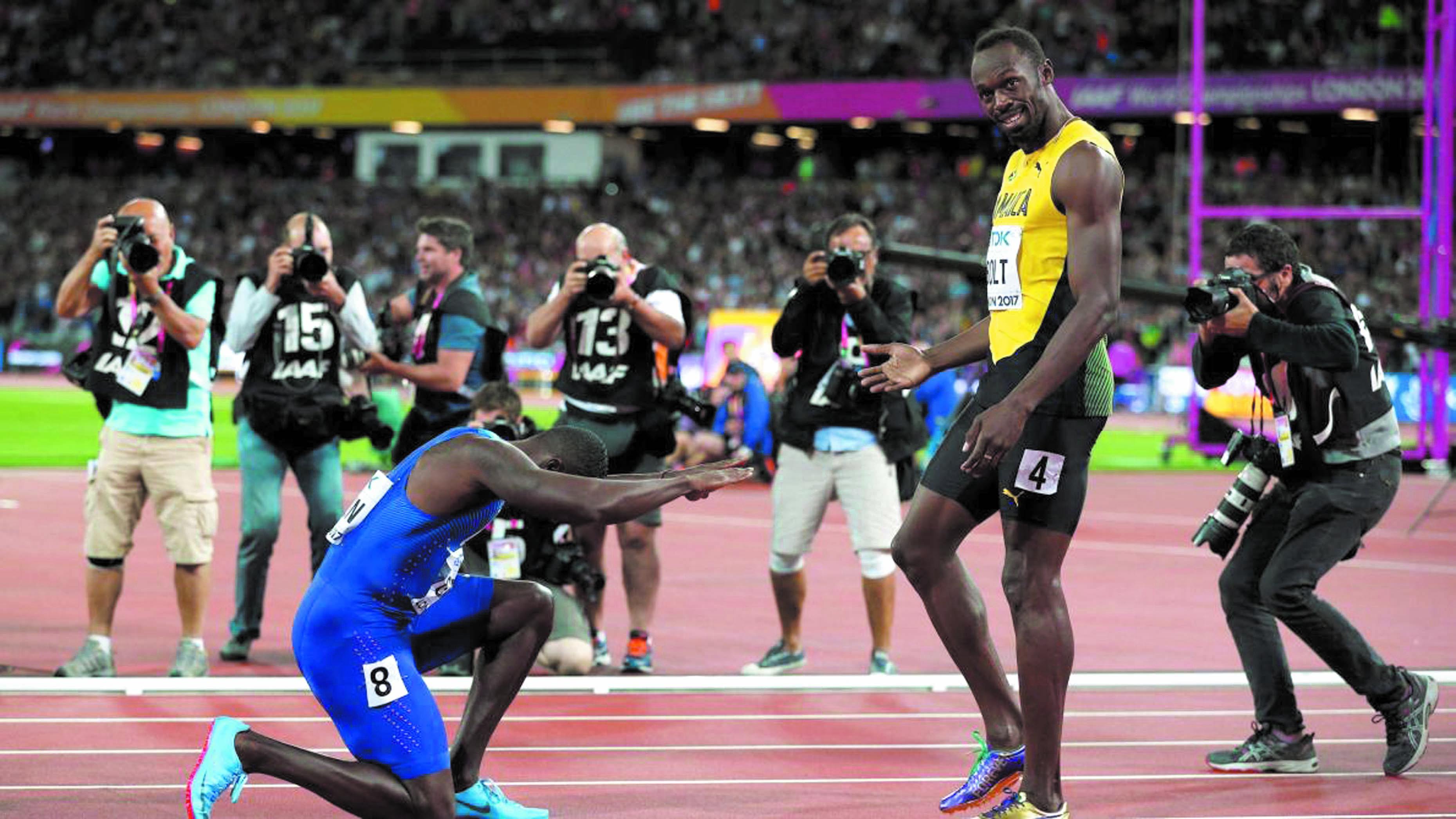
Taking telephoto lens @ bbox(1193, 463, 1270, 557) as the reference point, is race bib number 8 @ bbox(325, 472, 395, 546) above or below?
above

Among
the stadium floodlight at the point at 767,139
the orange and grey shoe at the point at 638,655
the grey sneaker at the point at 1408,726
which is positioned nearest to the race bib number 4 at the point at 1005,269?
the grey sneaker at the point at 1408,726

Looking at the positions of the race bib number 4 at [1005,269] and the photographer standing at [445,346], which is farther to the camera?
the photographer standing at [445,346]

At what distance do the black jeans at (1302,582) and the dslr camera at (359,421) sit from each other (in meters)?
3.94

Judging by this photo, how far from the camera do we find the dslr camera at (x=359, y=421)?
8.12 m

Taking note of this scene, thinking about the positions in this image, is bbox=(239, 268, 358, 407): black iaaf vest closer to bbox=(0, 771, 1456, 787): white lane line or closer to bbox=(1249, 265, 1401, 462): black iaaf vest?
bbox=(0, 771, 1456, 787): white lane line

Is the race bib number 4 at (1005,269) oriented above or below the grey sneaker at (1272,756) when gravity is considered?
above

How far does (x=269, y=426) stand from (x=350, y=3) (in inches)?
1731

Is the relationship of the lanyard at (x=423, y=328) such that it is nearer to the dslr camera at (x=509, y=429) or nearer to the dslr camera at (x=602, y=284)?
the dslr camera at (x=509, y=429)

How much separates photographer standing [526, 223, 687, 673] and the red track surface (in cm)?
40

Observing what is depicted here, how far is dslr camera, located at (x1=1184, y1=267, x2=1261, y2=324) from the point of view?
18.9 ft

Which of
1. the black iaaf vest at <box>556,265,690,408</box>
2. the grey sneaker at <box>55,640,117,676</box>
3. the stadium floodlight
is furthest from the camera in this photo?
the stadium floodlight

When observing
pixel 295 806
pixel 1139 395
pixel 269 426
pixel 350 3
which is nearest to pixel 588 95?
pixel 350 3

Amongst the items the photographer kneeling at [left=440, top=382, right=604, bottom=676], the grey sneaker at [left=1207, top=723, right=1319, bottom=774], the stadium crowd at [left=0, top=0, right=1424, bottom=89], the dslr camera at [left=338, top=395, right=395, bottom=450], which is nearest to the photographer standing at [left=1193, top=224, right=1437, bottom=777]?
the grey sneaker at [left=1207, top=723, right=1319, bottom=774]

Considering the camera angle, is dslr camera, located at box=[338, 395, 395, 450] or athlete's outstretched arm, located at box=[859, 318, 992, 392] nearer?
athlete's outstretched arm, located at box=[859, 318, 992, 392]
